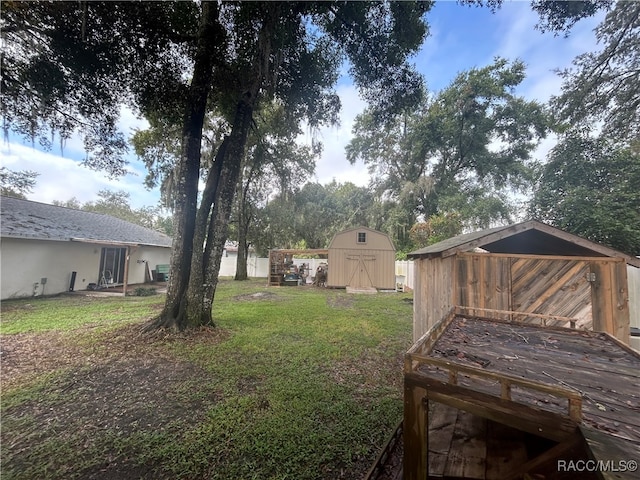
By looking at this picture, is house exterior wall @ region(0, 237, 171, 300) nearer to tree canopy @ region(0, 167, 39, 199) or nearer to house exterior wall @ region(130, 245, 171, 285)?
house exterior wall @ region(130, 245, 171, 285)

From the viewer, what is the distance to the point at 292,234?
60.7 feet

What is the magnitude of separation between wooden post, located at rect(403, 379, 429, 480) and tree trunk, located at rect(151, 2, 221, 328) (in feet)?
16.1

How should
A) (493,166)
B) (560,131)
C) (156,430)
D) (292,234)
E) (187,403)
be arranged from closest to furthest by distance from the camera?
1. (156,430)
2. (187,403)
3. (560,131)
4. (493,166)
5. (292,234)

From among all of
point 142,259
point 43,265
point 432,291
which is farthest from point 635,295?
point 142,259

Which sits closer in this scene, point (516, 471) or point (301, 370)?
point (516, 471)

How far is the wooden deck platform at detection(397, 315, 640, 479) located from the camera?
130 cm

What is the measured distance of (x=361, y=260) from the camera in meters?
13.6

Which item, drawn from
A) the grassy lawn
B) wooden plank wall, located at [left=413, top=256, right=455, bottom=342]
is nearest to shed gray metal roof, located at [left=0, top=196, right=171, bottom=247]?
the grassy lawn

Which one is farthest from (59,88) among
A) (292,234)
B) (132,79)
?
(292,234)

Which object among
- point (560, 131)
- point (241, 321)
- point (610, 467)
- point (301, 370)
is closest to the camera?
point (610, 467)

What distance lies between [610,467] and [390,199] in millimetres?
18878

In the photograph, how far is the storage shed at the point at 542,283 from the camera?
348 cm

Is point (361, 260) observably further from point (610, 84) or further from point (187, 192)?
point (610, 84)

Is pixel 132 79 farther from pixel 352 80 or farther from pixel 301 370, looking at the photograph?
pixel 301 370
